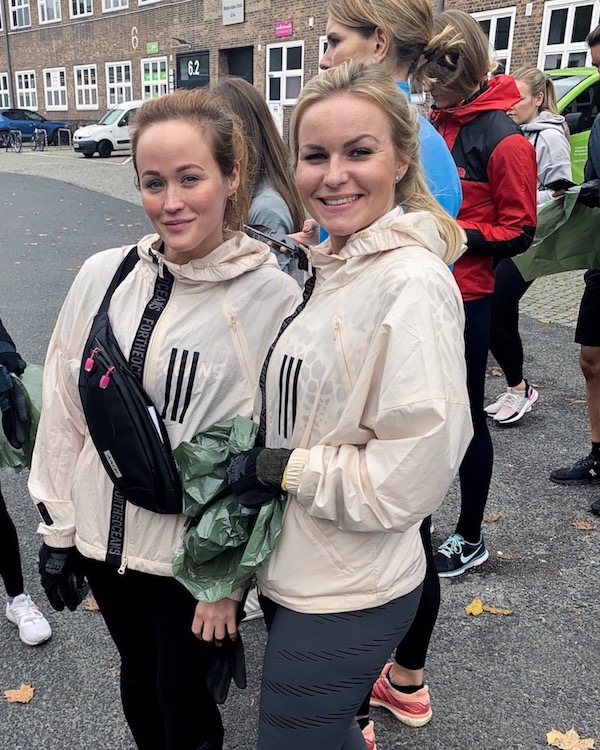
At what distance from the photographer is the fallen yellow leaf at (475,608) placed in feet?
9.89

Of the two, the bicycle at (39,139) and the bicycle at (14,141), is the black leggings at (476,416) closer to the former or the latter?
the bicycle at (14,141)

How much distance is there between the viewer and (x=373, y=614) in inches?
58.8

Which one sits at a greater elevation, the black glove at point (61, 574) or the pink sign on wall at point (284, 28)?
the pink sign on wall at point (284, 28)

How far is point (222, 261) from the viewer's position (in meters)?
1.71

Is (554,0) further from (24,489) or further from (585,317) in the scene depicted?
(24,489)

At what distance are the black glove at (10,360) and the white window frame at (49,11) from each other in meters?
37.6

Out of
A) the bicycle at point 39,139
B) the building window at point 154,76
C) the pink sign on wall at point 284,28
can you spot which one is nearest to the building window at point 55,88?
the bicycle at point 39,139

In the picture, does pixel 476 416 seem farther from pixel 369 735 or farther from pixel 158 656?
pixel 158 656

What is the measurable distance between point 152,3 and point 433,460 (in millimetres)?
31774

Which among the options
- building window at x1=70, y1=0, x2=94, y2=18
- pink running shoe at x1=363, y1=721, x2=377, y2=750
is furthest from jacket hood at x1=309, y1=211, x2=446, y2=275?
building window at x1=70, y1=0, x2=94, y2=18

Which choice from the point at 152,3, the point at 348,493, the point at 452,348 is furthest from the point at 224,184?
the point at 152,3

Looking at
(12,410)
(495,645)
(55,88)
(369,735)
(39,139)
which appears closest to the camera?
(369,735)

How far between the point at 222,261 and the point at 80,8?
3691 cm

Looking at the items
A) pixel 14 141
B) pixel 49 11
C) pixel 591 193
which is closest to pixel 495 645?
pixel 591 193
